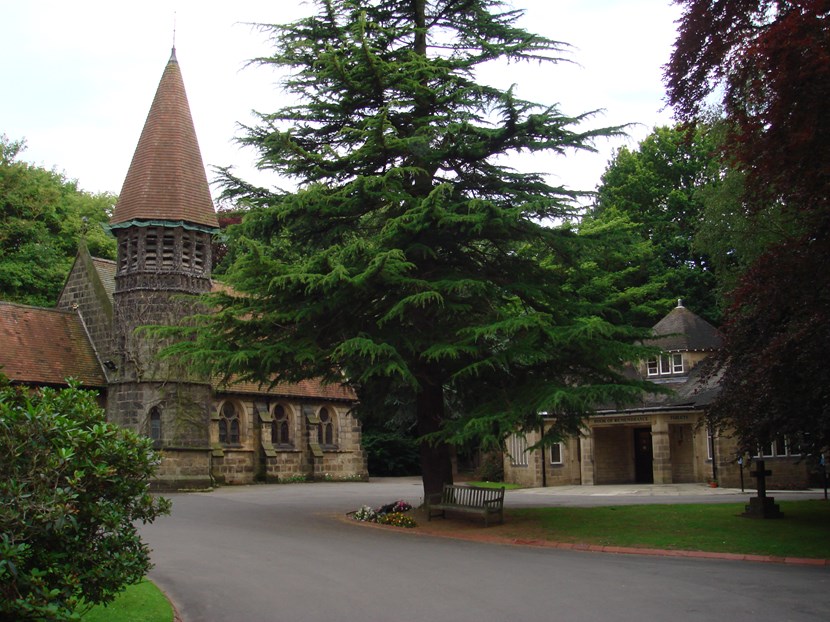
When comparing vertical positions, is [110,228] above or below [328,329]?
above

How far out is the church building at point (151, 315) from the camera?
2981cm

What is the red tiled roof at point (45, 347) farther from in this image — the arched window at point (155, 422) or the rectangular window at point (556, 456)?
the rectangular window at point (556, 456)

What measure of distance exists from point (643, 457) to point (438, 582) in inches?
1103

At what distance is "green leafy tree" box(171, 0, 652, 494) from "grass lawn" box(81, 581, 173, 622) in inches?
274

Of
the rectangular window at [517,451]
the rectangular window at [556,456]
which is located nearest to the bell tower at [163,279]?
the rectangular window at [517,451]

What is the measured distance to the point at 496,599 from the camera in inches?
390

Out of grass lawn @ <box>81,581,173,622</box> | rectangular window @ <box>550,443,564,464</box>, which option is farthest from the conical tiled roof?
grass lawn @ <box>81,581,173,622</box>

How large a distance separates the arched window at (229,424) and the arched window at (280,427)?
1898 mm

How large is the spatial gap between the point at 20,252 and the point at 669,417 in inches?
1231

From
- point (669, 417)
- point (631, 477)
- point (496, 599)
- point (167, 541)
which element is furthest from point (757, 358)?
point (631, 477)

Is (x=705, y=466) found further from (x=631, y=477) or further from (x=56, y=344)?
(x=56, y=344)

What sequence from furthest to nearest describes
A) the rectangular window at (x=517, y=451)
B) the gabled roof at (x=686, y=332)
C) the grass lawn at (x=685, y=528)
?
the rectangular window at (x=517, y=451)
the gabled roof at (x=686, y=332)
the grass lawn at (x=685, y=528)

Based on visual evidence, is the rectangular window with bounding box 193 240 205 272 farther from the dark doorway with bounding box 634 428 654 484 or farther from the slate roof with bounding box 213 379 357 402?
the dark doorway with bounding box 634 428 654 484

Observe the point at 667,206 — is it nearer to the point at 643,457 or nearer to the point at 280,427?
the point at 643,457
